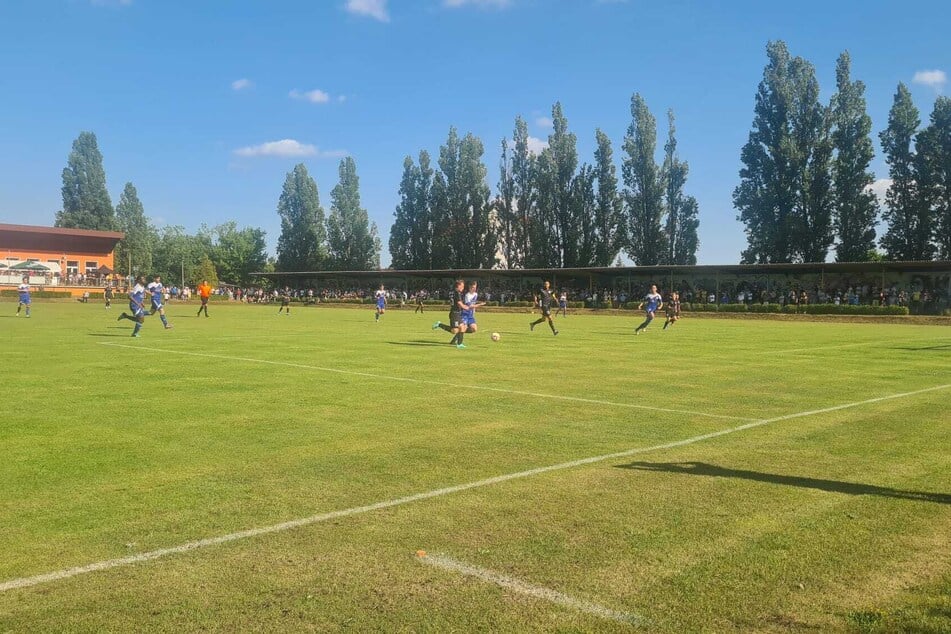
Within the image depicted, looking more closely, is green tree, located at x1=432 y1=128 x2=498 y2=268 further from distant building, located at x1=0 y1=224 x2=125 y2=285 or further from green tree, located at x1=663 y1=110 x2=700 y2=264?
distant building, located at x1=0 y1=224 x2=125 y2=285

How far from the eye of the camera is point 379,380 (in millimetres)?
13711

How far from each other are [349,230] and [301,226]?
23.9ft

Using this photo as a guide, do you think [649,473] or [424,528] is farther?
[649,473]

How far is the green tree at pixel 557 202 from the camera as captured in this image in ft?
243

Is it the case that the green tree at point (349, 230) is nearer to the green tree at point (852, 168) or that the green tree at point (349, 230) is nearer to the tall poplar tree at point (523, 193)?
the tall poplar tree at point (523, 193)

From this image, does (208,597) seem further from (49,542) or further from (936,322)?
(936,322)

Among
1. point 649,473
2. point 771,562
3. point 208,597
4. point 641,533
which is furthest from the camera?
point 649,473

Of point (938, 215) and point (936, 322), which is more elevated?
point (938, 215)

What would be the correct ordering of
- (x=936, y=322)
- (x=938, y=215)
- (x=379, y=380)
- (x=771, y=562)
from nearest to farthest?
(x=771, y=562) < (x=379, y=380) < (x=936, y=322) < (x=938, y=215)

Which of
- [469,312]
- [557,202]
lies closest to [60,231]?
[557,202]

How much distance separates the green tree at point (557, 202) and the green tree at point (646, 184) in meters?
6.52

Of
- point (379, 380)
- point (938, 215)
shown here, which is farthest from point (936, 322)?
point (379, 380)

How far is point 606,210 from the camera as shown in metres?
73.0

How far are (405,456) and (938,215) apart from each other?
64597 millimetres
